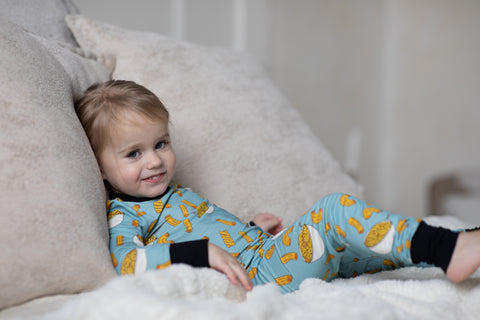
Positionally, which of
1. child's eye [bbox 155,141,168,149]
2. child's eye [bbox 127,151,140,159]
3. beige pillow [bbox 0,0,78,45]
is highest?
beige pillow [bbox 0,0,78,45]

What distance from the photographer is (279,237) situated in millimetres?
937

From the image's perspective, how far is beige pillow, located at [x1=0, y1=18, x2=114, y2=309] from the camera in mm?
706

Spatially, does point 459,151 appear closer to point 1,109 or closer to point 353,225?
point 353,225

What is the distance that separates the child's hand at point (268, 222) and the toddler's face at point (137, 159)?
0.78 ft

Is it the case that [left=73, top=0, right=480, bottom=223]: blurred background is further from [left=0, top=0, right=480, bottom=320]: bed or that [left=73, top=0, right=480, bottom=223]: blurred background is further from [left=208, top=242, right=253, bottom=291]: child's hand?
[left=208, top=242, right=253, bottom=291]: child's hand

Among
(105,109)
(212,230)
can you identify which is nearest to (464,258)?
(212,230)

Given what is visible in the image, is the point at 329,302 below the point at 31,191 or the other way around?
below

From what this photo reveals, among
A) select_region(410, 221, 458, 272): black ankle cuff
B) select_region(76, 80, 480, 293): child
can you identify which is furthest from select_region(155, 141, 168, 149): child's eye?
select_region(410, 221, 458, 272): black ankle cuff

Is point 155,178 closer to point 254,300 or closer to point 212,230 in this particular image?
point 212,230

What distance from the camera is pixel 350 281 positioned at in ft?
2.86

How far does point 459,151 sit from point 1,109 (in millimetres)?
2726

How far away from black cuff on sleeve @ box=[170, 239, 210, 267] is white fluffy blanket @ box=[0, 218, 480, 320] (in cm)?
6

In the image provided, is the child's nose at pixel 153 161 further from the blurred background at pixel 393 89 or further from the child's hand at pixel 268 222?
the blurred background at pixel 393 89

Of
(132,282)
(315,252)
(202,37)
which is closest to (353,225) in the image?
(315,252)
